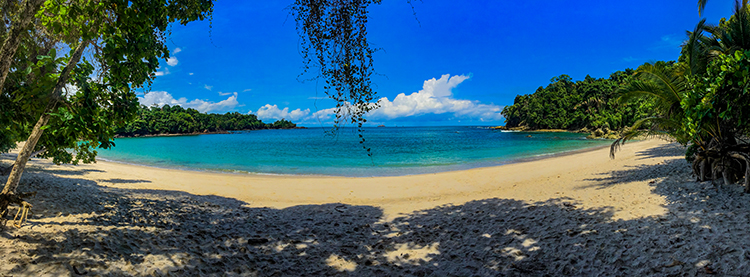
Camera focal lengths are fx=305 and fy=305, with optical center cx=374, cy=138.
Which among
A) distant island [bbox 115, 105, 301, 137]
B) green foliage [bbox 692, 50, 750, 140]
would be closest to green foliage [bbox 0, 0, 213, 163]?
green foliage [bbox 692, 50, 750, 140]

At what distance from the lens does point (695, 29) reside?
26.5 feet

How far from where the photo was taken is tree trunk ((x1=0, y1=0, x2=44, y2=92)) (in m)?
3.63

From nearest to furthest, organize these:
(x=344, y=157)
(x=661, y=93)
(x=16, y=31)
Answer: (x=16, y=31) < (x=661, y=93) < (x=344, y=157)

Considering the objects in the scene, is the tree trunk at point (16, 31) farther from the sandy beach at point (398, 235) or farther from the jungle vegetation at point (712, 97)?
the jungle vegetation at point (712, 97)

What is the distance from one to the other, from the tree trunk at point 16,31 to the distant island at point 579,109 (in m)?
60.4

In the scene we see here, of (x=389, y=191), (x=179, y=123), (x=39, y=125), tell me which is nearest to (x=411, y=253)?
(x=39, y=125)

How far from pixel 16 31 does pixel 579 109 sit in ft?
295

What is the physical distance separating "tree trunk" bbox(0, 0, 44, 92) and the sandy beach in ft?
7.33

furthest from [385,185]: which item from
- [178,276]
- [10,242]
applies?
[10,242]

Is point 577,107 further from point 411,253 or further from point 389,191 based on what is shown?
point 411,253

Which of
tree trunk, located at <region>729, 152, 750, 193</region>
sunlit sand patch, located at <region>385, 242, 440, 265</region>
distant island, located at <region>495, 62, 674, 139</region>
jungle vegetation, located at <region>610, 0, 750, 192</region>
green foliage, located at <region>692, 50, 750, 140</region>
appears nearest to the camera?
sunlit sand patch, located at <region>385, 242, 440, 265</region>

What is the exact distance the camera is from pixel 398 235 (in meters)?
6.06

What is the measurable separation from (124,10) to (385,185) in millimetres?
10511

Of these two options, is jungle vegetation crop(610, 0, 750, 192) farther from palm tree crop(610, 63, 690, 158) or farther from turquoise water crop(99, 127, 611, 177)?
turquoise water crop(99, 127, 611, 177)
